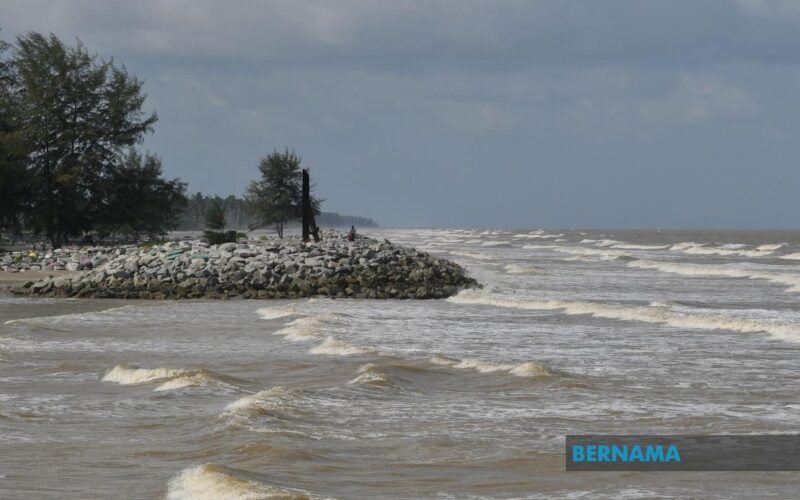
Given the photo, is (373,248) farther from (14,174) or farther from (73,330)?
(14,174)

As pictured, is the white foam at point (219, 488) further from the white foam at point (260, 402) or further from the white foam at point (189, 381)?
the white foam at point (189, 381)

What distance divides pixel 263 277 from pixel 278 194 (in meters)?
43.9

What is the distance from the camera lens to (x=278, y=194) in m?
78.4

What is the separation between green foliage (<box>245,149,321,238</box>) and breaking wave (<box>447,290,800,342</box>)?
4468 cm

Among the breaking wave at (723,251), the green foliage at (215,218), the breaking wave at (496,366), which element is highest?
the green foliage at (215,218)

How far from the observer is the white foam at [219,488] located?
8.70m

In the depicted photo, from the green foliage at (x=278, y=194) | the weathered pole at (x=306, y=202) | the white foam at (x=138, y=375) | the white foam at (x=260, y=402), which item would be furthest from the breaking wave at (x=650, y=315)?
the green foliage at (x=278, y=194)

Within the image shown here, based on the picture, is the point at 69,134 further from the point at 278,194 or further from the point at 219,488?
the point at 219,488

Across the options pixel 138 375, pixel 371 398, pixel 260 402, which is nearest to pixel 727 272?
pixel 138 375

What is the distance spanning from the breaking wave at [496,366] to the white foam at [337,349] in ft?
5.34

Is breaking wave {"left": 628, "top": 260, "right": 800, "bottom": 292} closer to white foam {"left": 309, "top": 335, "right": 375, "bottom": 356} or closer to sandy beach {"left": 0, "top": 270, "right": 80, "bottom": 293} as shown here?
white foam {"left": 309, "top": 335, "right": 375, "bottom": 356}

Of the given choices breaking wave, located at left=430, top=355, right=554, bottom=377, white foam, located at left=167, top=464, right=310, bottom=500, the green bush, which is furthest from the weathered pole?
white foam, located at left=167, top=464, right=310, bottom=500

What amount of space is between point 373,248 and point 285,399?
25615mm

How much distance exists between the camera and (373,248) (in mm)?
38938
